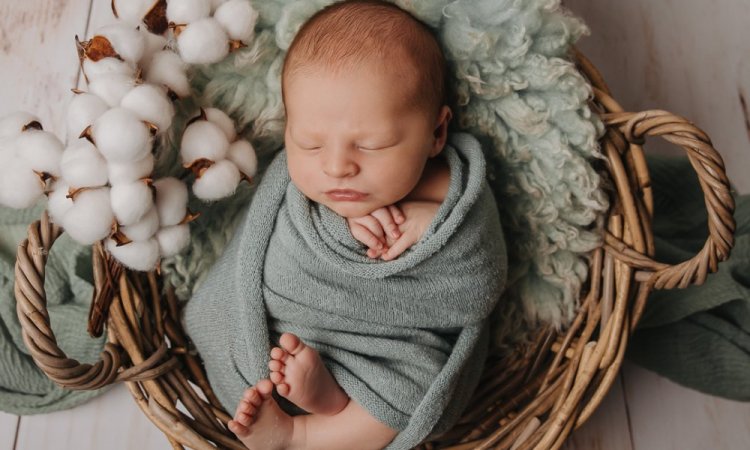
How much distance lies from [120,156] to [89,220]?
88mm

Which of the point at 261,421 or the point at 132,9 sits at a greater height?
the point at 132,9

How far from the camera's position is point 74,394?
1.29 meters

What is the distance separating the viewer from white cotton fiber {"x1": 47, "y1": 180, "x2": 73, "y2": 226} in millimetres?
929

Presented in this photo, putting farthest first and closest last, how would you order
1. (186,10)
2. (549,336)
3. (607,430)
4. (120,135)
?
(607,430), (549,336), (186,10), (120,135)

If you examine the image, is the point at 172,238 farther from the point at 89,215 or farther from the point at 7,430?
the point at 7,430

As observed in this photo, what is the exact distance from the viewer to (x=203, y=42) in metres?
1.01

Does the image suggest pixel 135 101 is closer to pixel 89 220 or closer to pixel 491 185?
pixel 89 220


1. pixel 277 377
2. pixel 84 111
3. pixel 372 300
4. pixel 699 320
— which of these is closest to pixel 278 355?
pixel 277 377

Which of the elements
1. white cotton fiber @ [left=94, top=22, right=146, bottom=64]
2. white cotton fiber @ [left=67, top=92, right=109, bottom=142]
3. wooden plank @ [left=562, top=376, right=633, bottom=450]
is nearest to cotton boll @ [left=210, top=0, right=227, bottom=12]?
white cotton fiber @ [left=94, top=22, right=146, bottom=64]

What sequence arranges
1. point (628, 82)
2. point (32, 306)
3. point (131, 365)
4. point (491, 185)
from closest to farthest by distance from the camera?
point (32, 306), point (131, 365), point (491, 185), point (628, 82)

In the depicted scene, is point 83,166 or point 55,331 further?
point 55,331

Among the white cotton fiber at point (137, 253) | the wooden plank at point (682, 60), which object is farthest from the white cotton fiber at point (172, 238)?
the wooden plank at point (682, 60)

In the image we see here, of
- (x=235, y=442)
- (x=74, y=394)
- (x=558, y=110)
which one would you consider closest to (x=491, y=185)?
(x=558, y=110)

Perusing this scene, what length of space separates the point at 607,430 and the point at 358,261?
2.02 ft
